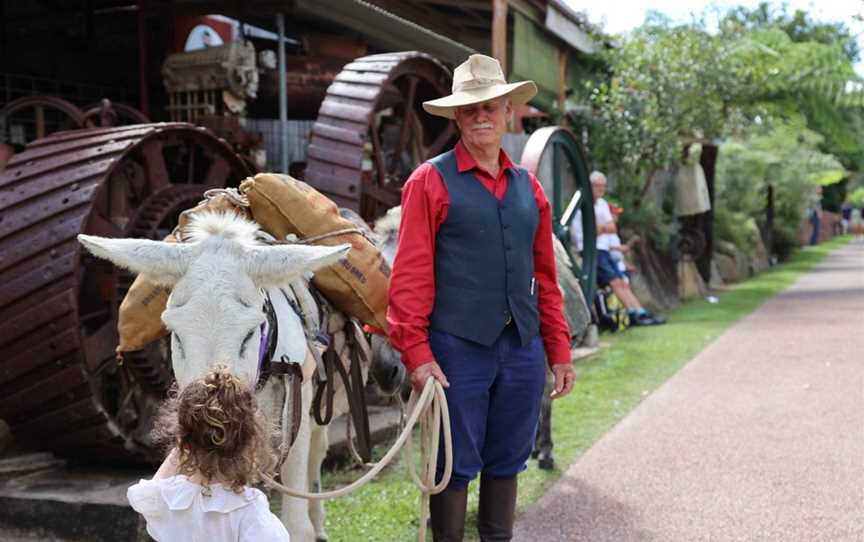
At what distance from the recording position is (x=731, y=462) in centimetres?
570

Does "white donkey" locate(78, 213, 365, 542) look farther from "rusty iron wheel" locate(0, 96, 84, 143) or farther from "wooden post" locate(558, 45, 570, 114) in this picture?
"wooden post" locate(558, 45, 570, 114)

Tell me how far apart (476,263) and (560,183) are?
439 centimetres

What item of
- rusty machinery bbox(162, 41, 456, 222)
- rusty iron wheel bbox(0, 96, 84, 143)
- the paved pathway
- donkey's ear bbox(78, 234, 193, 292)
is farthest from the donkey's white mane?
rusty iron wheel bbox(0, 96, 84, 143)

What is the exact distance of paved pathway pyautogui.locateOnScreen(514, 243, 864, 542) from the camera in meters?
4.62

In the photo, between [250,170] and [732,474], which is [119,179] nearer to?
[250,170]

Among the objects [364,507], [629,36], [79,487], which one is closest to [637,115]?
[629,36]

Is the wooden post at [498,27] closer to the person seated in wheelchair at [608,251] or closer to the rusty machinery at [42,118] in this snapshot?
the person seated in wheelchair at [608,251]

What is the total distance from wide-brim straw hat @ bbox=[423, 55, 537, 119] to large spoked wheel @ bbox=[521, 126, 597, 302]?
2980mm

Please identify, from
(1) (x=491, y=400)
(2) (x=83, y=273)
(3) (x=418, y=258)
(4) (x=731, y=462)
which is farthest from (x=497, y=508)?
(4) (x=731, y=462)

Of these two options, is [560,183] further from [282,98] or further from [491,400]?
[491,400]

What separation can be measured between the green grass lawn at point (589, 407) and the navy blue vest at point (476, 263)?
5.44ft

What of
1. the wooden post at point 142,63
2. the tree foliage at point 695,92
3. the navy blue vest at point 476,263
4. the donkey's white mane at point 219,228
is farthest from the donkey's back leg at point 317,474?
the tree foliage at point 695,92

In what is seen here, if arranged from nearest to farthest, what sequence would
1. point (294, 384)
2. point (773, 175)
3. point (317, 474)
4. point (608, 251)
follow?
point (294, 384), point (317, 474), point (608, 251), point (773, 175)

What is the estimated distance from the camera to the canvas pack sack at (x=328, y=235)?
3.76m
